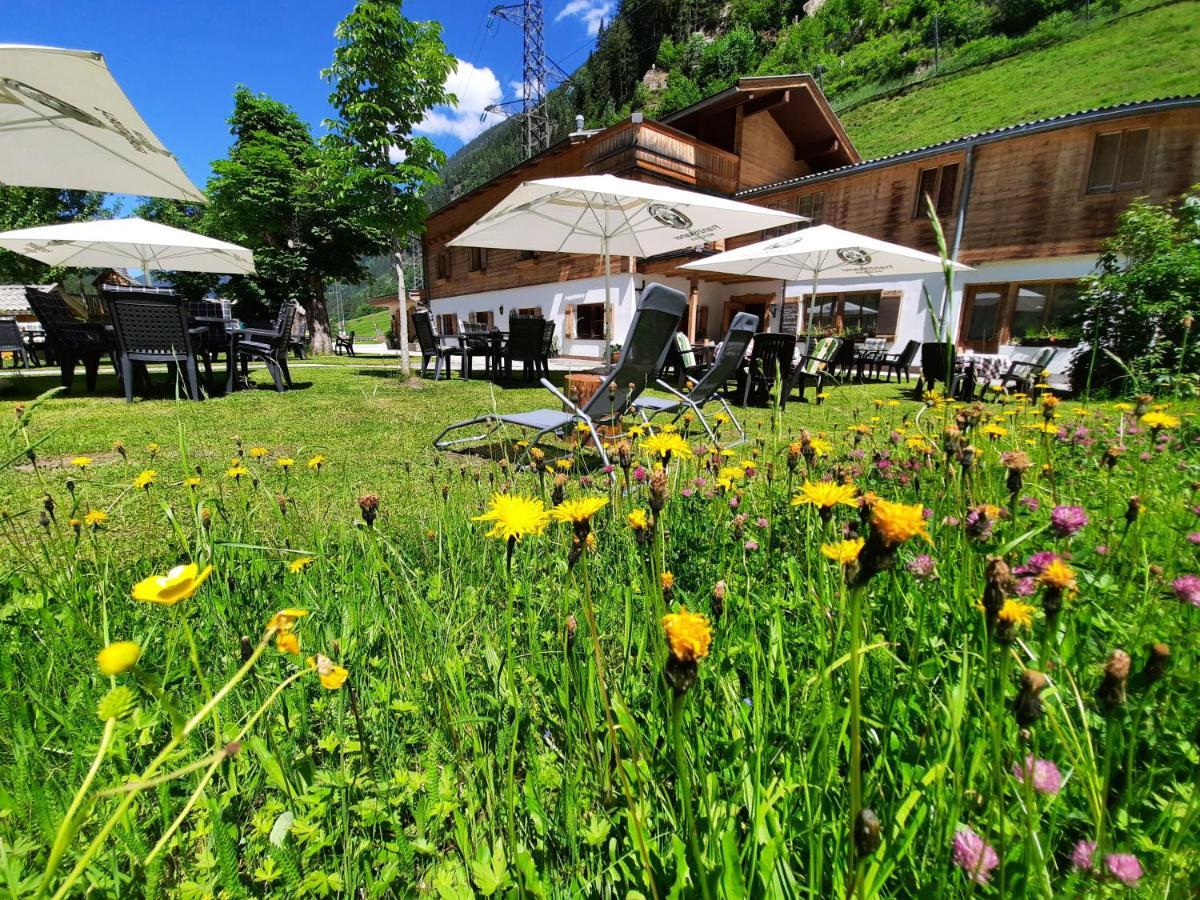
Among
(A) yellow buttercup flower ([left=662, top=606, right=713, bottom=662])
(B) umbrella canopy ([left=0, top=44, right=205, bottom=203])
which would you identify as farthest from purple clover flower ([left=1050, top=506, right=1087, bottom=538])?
(B) umbrella canopy ([left=0, top=44, right=205, bottom=203])

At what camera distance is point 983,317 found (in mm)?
12922

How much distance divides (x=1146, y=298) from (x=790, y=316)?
9.38 meters

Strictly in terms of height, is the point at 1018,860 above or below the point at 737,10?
below

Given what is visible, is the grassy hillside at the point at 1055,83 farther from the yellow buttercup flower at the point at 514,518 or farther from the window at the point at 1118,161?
the yellow buttercup flower at the point at 514,518

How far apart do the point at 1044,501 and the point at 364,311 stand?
96115 mm

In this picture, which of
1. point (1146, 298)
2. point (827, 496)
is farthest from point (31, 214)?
point (1146, 298)

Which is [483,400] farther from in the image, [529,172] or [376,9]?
[529,172]

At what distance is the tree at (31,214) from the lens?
22.0 meters

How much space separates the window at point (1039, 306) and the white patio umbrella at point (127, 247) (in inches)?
649

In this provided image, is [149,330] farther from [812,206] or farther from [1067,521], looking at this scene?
[812,206]

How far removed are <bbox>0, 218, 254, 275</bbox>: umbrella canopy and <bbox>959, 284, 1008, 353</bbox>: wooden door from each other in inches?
625

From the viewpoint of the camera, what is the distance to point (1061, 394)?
29.9 ft

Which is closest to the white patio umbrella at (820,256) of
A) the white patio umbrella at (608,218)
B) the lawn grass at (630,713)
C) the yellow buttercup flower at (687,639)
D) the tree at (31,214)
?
the white patio umbrella at (608,218)

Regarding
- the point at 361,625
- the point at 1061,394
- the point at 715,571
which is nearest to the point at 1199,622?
the point at 715,571
